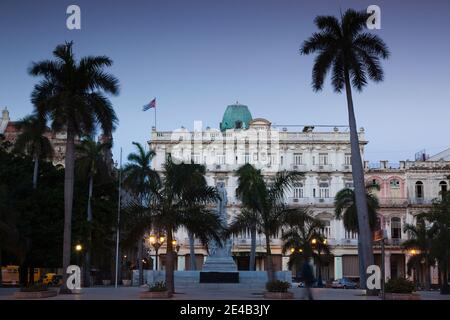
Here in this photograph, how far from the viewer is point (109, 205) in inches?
2309

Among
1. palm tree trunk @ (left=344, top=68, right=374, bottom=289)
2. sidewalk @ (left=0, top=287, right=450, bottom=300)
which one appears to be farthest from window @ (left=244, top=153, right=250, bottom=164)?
palm tree trunk @ (left=344, top=68, right=374, bottom=289)

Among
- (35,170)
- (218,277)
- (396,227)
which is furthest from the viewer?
(396,227)

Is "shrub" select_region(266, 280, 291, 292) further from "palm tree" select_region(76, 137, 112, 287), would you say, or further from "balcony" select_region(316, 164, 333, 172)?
"balcony" select_region(316, 164, 333, 172)

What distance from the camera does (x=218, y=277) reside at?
45.1 meters

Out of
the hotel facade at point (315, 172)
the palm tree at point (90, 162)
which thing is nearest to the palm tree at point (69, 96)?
the palm tree at point (90, 162)

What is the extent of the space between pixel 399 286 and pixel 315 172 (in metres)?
55.2

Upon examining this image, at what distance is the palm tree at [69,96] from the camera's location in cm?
3541

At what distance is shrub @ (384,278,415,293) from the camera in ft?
93.9

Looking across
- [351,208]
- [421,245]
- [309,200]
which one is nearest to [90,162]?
[351,208]

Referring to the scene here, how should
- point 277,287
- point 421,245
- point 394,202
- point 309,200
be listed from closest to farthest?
point 277,287 → point 421,245 → point 394,202 → point 309,200

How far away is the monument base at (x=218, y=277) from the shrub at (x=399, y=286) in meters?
17.5

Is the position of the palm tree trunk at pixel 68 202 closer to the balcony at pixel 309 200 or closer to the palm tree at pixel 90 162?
the palm tree at pixel 90 162

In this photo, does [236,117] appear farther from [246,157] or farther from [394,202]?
[394,202]

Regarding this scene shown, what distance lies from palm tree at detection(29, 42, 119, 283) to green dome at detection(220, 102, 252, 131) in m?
49.9
